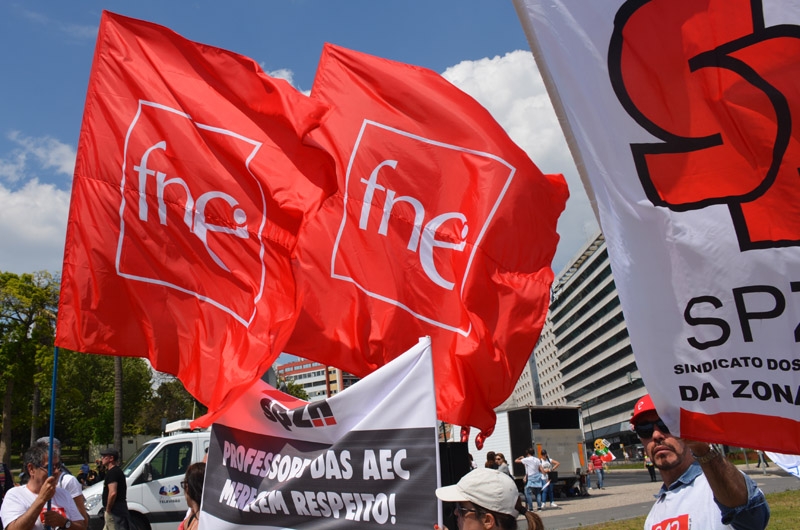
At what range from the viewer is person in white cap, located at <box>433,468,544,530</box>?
3.06 meters

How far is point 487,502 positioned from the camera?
10.0 ft

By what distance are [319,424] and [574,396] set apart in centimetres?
14916

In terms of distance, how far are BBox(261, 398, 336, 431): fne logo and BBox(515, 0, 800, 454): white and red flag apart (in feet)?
7.34

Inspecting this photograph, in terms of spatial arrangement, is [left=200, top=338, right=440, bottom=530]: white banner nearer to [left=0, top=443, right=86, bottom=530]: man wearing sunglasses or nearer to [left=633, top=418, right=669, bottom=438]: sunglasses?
[left=633, top=418, right=669, bottom=438]: sunglasses

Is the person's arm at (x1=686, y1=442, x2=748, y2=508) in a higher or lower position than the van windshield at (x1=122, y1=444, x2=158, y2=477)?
lower

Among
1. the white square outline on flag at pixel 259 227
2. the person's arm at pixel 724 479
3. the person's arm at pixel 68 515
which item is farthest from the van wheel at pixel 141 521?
the person's arm at pixel 724 479

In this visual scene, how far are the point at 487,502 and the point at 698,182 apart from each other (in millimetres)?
1545

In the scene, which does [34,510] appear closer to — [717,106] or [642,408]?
[642,408]

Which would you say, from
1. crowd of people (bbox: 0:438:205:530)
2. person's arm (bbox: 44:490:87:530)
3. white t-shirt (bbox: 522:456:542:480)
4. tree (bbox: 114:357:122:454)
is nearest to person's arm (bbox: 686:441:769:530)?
crowd of people (bbox: 0:438:205:530)

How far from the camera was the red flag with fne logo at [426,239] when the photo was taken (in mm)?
5629

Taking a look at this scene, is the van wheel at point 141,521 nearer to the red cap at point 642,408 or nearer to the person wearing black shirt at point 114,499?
the person wearing black shirt at point 114,499

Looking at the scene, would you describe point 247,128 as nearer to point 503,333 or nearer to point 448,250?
point 448,250

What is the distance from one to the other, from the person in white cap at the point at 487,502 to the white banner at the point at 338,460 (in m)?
0.60

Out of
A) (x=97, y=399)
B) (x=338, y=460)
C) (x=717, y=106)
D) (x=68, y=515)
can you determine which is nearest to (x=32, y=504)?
(x=68, y=515)
